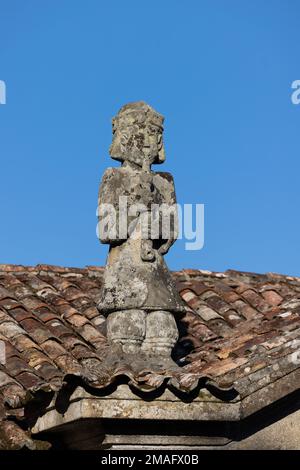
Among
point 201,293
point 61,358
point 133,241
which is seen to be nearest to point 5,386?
point 61,358

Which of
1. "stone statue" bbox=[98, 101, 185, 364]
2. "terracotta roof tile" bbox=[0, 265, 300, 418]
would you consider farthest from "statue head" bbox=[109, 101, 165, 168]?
"terracotta roof tile" bbox=[0, 265, 300, 418]

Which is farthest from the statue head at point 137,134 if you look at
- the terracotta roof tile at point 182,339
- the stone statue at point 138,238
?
the terracotta roof tile at point 182,339

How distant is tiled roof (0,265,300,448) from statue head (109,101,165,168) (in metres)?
1.60

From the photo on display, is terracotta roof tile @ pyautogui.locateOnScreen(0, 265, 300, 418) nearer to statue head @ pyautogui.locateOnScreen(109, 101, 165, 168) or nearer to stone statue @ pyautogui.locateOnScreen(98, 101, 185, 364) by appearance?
stone statue @ pyautogui.locateOnScreen(98, 101, 185, 364)

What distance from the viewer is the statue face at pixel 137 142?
11.6m

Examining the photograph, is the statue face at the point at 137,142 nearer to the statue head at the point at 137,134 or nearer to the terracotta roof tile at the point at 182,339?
the statue head at the point at 137,134

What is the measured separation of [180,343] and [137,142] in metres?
2.67

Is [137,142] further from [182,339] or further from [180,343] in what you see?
[182,339]

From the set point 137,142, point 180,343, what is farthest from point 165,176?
point 180,343

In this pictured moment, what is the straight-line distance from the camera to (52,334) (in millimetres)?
13633

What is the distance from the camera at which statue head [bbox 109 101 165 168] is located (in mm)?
11633
